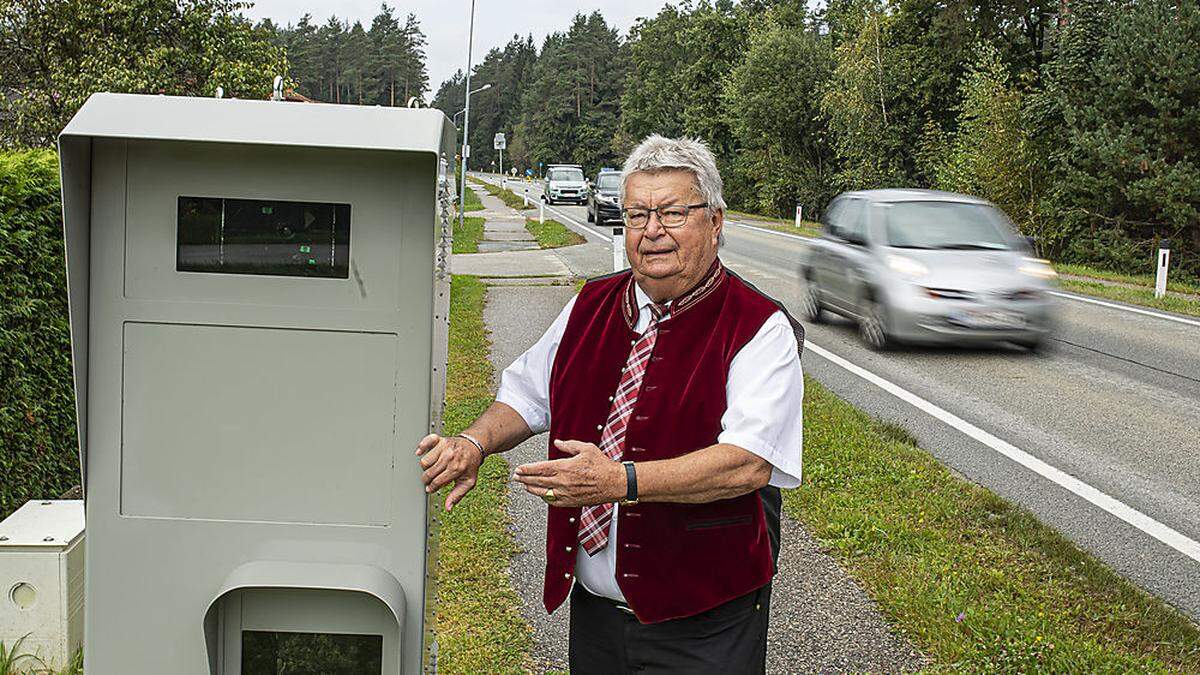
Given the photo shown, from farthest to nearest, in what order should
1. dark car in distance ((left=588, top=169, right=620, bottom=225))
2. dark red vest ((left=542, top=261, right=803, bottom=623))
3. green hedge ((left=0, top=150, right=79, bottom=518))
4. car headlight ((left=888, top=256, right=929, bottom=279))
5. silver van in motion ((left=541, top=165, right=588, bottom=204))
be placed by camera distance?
silver van in motion ((left=541, top=165, right=588, bottom=204)), dark car in distance ((left=588, top=169, right=620, bottom=225)), car headlight ((left=888, top=256, right=929, bottom=279)), green hedge ((left=0, top=150, right=79, bottom=518)), dark red vest ((left=542, top=261, right=803, bottom=623))

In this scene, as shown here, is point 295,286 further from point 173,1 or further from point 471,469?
point 173,1

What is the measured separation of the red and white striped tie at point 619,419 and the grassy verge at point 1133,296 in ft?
50.7

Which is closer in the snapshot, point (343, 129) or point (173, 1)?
point (343, 129)

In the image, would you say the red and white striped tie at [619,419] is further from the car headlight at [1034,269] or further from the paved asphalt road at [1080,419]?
the car headlight at [1034,269]

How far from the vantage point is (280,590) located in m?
2.57

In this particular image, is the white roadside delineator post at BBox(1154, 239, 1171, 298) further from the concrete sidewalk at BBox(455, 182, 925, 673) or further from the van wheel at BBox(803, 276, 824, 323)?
the concrete sidewalk at BBox(455, 182, 925, 673)

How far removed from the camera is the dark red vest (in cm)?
259

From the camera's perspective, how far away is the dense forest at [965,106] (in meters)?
23.4

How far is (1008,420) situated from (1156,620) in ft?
14.9

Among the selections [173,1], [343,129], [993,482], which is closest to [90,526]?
[343,129]


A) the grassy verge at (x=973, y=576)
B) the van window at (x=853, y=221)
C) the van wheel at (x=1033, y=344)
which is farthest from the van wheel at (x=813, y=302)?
the grassy verge at (x=973, y=576)

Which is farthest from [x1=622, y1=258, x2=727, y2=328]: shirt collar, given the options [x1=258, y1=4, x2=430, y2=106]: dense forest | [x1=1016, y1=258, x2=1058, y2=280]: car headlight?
[x1=258, y1=4, x2=430, y2=106]: dense forest

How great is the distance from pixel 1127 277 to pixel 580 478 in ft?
73.0

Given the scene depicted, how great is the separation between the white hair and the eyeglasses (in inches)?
1.9
